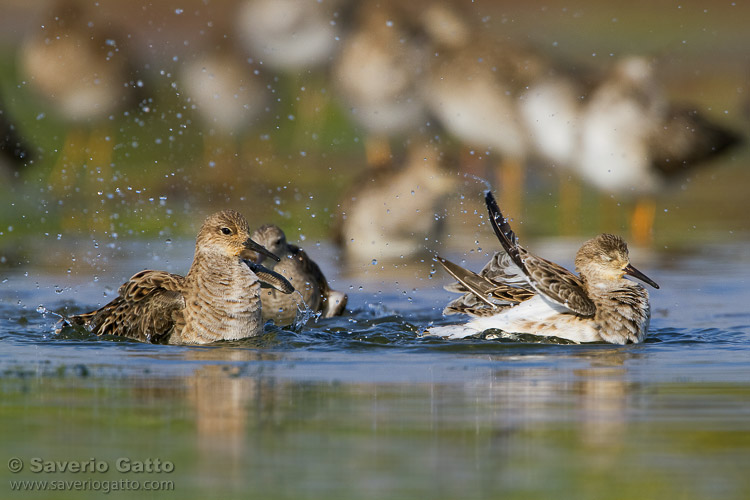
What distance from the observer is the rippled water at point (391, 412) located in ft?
15.3

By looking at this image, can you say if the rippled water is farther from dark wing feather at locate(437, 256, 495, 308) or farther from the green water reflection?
dark wing feather at locate(437, 256, 495, 308)

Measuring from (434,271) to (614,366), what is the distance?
5.05 metres

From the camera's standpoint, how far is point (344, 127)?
20.4 m

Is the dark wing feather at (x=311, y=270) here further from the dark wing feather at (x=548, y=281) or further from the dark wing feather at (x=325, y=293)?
the dark wing feather at (x=548, y=281)

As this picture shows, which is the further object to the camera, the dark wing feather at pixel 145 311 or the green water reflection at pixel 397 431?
the dark wing feather at pixel 145 311

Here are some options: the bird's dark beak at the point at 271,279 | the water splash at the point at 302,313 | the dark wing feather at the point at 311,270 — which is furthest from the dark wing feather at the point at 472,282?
the dark wing feather at the point at 311,270

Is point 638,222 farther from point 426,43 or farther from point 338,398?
point 338,398

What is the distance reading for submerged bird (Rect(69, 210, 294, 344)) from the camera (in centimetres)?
802

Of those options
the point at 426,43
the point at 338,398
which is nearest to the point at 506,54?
the point at 426,43

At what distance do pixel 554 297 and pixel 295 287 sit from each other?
93.5 inches

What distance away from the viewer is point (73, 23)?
19.3 meters

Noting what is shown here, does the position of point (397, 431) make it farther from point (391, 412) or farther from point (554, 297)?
point (554, 297)

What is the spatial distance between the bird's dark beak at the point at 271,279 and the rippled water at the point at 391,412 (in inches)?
10.6

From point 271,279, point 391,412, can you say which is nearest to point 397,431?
point 391,412
